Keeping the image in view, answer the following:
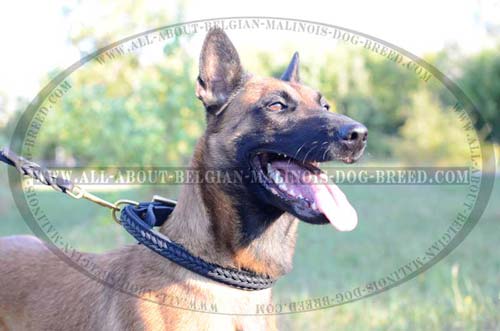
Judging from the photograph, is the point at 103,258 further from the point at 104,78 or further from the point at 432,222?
the point at 432,222

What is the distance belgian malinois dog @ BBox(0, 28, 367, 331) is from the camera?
2.81 m

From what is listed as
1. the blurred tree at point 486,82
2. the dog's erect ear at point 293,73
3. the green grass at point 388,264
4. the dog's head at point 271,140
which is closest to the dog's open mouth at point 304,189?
the dog's head at point 271,140

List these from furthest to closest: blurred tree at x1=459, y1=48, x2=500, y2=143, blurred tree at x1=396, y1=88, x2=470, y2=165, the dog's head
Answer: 1. blurred tree at x1=396, y1=88, x2=470, y2=165
2. blurred tree at x1=459, y1=48, x2=500, y2=143
3. the dog's head

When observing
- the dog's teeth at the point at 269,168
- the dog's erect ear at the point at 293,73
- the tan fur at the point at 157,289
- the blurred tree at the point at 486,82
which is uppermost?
the dog's erect ear at the point at 293,73

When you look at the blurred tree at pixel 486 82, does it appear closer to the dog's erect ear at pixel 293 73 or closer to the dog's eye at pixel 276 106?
the dog's erect ear at pixel 293 73

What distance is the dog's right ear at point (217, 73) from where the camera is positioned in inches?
126

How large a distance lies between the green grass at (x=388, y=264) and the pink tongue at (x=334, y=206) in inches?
86.2

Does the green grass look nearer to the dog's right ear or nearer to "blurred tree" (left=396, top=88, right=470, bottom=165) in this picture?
the dog's right ear

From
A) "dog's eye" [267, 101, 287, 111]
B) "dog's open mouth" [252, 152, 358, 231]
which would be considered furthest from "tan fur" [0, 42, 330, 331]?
"dog's open mouth" [252, 152, 358, 231]

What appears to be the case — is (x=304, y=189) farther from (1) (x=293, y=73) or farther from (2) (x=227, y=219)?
(1) (x=293, y=73)

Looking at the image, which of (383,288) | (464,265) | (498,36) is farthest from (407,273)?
(498,36)

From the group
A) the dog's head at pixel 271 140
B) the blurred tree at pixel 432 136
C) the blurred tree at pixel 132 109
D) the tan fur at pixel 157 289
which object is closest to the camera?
the tan fur at pixel 157 289

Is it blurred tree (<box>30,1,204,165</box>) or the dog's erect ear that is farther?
blurred tree (<box>30,1,204,165</box>)

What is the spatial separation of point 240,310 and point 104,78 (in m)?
7.67
